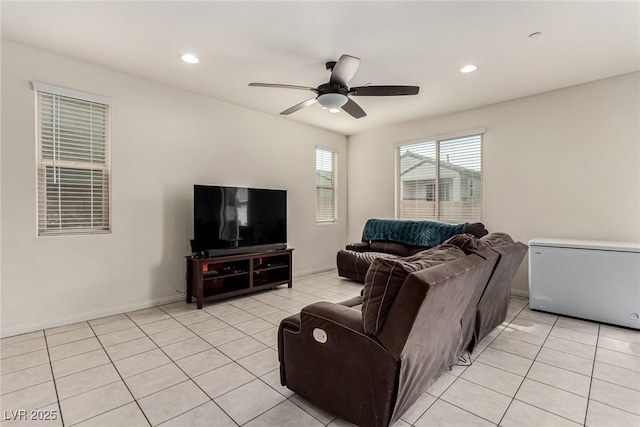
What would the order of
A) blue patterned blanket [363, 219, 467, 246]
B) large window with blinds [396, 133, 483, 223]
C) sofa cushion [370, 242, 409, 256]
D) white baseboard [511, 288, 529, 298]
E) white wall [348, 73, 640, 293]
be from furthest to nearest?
sofa cushion [370, 242, 409, 256]
large window with blinds [396, 133, 483, 223]
blue patterned blanket [363, 219, 467, 246]
white baseboard [511, 288, 529, 298]
white wall [348, 73, 640, 293]

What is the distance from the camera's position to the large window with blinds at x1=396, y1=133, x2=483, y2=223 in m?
4.68

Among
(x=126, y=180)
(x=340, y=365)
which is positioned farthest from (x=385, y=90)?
(x=126, y=180)

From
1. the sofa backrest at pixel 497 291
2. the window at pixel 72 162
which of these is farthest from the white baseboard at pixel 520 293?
the window at pixel 72 162

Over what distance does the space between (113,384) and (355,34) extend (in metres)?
3.35

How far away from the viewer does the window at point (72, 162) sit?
302 centimetres

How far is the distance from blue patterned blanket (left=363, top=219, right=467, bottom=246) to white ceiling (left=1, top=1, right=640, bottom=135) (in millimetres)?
1969

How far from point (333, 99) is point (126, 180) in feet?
8.48

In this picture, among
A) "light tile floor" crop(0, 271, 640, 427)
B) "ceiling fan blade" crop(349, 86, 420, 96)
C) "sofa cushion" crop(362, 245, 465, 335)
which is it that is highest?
"ceiling fan blade" crop(349, 86, 420, 96)

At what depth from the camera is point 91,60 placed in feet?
10.4

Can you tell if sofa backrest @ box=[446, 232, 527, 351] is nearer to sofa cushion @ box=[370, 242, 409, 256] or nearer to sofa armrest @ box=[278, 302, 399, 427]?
sofa armrest @ box=[278, 302, 399, 427]

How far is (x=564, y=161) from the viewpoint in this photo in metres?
3.84

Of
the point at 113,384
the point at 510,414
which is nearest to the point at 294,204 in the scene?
the point at 113,384

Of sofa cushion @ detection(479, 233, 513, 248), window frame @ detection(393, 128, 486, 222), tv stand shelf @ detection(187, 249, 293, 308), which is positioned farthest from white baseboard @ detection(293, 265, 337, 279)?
sofa cushion @ detection(479, 233, 513, 248)

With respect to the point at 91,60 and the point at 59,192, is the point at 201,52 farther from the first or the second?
the point at 59,192
